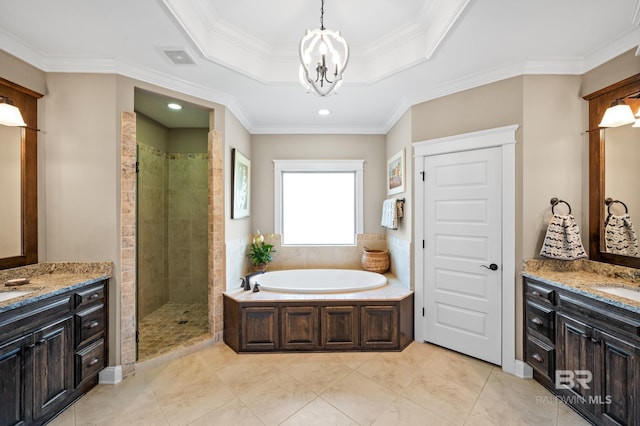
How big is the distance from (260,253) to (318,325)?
1.36m

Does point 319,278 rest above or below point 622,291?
below

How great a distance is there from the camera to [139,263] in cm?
346

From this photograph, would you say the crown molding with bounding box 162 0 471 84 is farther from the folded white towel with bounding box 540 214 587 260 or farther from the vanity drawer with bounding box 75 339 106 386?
the vanity drawer with bounding box 75 339 106 386

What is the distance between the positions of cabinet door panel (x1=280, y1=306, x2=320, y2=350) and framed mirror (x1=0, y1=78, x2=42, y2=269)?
6.92 feet

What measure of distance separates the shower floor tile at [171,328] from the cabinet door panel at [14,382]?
0.87 m

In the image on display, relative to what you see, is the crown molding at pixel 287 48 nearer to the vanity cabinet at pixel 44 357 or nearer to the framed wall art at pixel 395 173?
the framed wall art at pixel 395 173

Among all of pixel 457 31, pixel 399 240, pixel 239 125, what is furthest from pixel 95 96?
pixel 399 240

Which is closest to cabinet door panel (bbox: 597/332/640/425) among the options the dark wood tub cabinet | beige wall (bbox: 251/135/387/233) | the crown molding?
the dark wood tub cabinet

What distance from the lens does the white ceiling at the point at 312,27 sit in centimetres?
182

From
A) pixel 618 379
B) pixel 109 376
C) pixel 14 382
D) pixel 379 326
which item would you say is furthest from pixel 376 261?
pixel 14 382

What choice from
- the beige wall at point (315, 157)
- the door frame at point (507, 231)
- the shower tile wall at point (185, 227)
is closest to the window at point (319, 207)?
the beige wall at point (315, 157)

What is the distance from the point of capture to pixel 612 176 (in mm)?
2197

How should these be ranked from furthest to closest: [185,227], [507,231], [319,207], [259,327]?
[319,207] < [185,227] < [259,327] < [507,231]

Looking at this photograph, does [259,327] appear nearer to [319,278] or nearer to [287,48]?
[319,278]
